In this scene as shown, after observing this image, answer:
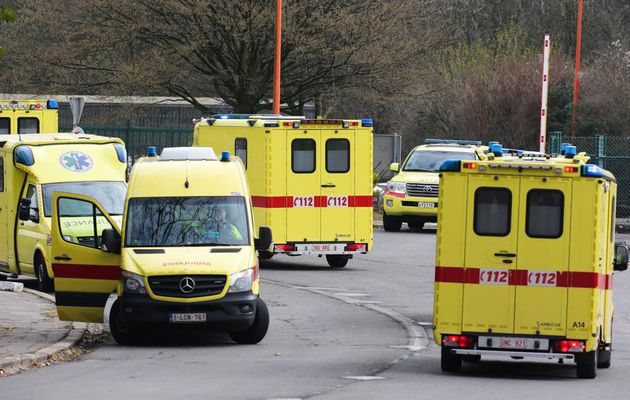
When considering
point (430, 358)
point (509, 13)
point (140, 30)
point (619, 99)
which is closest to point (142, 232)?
point (430, 358)

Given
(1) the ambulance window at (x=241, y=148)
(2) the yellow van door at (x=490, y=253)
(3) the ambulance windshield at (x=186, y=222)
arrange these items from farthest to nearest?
(1) the ambulance window at (x=241, y=148), (3) the ambulance windshield at (x=186, y=222), (2) the yellow van door at (x=490, y=253)

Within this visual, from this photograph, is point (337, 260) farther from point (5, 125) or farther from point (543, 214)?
point (543, 214)

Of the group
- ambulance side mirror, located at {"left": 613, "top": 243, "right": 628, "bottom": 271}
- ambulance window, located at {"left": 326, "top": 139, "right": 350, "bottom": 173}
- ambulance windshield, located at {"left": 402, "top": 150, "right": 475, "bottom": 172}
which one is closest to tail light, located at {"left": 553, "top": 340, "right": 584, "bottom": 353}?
ambulance side mirror, located at {"left": 613, "top": 243, "right": 628, "bottom": 271}

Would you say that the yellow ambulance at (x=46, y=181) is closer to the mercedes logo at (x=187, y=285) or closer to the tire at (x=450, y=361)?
the mercedes logo at (x=187, y=285)

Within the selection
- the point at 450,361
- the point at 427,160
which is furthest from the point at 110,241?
the point at 427,160

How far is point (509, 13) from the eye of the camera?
214 ft

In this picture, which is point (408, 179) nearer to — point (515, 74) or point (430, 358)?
point (515, 74)

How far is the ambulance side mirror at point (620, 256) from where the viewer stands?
15.4m

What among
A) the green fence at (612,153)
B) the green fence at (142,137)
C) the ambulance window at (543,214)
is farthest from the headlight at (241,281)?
the green fence at (142,137)

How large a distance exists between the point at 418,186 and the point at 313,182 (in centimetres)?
933

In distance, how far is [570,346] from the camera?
13.8 metres

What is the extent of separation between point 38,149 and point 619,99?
26.3m

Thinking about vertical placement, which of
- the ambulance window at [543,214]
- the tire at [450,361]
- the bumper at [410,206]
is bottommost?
the tire at [450,361]

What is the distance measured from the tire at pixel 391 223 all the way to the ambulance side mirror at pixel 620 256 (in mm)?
20155
